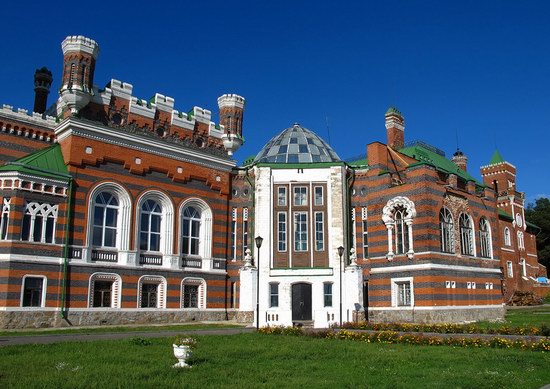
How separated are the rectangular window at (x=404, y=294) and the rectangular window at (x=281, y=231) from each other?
325 inches

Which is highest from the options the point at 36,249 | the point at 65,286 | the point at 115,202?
the point at 115,202

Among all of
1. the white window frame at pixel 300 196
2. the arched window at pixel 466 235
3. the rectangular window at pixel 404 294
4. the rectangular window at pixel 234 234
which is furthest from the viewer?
the rectangular window at pixel 234 234

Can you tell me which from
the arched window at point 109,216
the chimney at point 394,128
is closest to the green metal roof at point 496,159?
the chimney at point 394,128

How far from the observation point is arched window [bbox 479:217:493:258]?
3916 centimetres

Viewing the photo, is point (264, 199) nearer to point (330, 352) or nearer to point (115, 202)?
point (115, 202)

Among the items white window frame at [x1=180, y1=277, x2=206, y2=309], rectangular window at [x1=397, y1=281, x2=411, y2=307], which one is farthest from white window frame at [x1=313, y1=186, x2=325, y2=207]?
white window frame at [x1=180, y1=277, x2=206, y2=309]

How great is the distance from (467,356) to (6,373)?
485 inches

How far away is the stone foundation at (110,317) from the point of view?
2717cm

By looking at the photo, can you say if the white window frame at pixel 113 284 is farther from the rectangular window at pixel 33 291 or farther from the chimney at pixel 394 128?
the chimney at pixel 394 128

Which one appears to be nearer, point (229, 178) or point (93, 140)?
point (93, 140)

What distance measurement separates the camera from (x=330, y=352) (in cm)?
1622

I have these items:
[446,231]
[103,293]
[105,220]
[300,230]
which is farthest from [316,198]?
[103,293]

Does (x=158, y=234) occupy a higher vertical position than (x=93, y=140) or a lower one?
lower

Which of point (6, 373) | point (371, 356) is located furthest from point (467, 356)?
point (6, 373)
